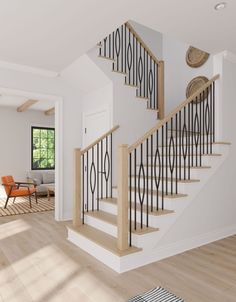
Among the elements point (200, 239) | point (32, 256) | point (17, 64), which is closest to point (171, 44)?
point (17, 64)

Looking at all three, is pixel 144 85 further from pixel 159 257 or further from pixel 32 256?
pixel 32 256

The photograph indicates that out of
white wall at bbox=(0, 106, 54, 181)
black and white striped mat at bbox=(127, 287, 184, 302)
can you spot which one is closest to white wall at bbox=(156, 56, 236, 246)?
black and white striped mat at bbox=(127, 287, 184, 302)

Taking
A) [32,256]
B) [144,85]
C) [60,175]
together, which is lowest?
[32,256]

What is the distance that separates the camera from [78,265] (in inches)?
110

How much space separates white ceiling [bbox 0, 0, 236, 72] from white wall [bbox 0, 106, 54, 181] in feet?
14.5

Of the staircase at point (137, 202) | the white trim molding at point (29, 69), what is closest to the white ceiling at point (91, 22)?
the white trim molding at point (29, 69)

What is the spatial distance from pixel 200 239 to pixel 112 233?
124cm

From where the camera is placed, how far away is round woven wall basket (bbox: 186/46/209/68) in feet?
17.0

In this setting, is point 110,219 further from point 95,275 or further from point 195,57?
point 195,57

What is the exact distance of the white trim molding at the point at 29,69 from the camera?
405 cm

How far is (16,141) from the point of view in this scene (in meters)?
7.96

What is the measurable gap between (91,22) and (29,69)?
1.80m

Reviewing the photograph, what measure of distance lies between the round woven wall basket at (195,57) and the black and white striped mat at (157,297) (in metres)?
4.58

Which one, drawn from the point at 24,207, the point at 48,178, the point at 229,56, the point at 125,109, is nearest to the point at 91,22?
the point at 125,109
